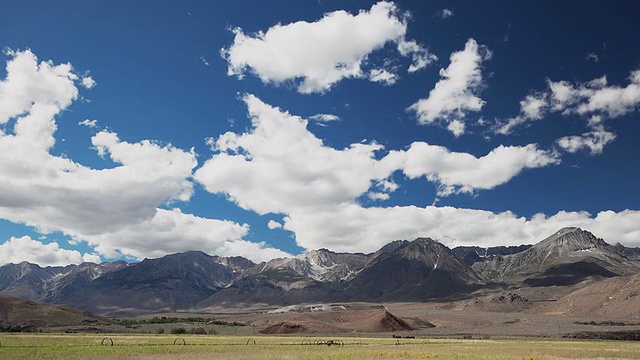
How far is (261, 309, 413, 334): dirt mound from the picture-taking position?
15838 centimetres

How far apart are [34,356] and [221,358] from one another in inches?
853

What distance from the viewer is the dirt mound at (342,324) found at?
158375 millimetres

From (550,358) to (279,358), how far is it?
3101 centimetres

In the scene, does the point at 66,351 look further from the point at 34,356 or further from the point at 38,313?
the point at 38,313

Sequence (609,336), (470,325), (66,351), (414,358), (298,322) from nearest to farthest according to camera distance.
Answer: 1. (414,358)
2. (66,351)
3. (609,336)
4. (298,322)
5. (470,325)

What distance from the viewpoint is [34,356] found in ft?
183

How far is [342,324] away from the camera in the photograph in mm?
176250

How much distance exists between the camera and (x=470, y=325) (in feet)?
618

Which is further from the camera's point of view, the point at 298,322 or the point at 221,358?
the point at 298,322

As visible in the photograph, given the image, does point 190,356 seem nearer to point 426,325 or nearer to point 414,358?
point 414,358

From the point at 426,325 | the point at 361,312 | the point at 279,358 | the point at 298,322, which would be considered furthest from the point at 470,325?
the point at 279,358

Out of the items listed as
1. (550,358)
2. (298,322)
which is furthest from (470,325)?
(550,358)

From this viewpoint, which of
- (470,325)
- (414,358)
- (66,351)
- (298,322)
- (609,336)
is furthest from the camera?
(470,325)

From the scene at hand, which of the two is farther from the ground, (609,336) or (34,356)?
(34,356)
